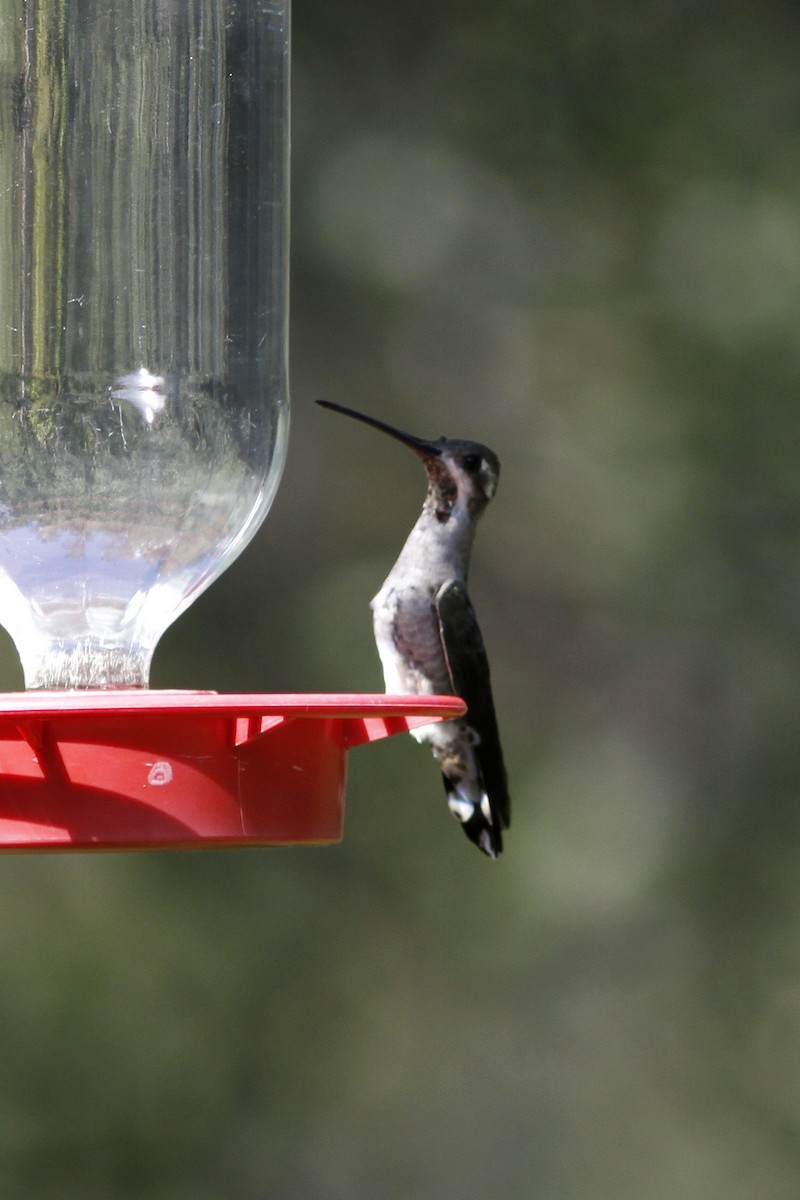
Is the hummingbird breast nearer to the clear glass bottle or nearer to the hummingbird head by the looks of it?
the hummingbird head

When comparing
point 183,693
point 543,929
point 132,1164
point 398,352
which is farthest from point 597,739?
point 183,693

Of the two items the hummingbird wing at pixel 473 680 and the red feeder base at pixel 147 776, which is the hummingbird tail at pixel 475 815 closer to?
the hummingbird wing at pixel 473 680

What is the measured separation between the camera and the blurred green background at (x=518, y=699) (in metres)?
7.70

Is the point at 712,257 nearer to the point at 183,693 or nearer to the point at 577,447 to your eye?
the point at 577,447

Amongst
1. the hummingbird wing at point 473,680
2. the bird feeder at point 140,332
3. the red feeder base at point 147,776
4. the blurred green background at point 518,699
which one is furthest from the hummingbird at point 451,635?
the blurred green background at point 518,699

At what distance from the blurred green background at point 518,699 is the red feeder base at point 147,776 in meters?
5.52

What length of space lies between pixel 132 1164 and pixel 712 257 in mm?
4788

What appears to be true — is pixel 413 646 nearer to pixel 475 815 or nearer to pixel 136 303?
pixel 475 815

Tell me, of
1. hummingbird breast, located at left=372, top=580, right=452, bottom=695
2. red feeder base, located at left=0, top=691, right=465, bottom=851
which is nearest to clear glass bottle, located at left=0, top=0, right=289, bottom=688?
red feeder base, located at left=0, top=691, right=465, bottom=851

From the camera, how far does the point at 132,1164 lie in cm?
776

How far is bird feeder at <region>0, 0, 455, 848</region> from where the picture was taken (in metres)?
2.30

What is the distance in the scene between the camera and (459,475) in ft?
12.4

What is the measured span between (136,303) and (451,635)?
109 centimetres

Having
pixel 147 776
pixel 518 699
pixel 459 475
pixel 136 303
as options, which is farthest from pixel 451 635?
pixel 518 699
